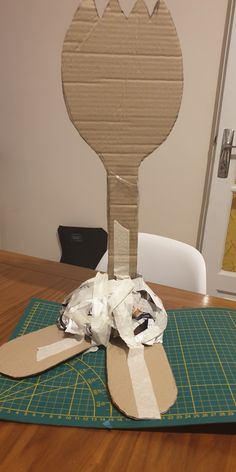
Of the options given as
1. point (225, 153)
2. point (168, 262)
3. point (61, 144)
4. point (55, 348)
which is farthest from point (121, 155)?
point (61, 144)

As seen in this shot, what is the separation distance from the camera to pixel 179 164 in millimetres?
1925

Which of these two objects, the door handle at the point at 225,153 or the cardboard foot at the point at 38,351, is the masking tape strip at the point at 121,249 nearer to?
the cardboard foot at the point at 38,351

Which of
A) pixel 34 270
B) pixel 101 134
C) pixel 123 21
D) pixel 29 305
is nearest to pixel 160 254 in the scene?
pixel 34 270

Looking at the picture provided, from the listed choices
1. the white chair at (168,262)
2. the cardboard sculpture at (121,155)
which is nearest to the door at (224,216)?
the white chair at (168,262)

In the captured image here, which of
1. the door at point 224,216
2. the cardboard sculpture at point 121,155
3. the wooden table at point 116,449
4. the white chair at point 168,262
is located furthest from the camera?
Answer: the door at point 224,216

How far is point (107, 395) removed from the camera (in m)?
0.49

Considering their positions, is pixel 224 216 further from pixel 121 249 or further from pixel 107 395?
pixel 107 395

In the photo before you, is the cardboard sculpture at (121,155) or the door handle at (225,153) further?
the door handle at (225,153)

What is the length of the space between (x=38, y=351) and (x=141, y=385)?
0.17 m

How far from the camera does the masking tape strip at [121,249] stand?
61 centimetres

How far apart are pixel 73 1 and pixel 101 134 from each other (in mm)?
1677

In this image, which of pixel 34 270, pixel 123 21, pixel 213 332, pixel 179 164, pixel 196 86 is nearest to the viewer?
pixel 123 21

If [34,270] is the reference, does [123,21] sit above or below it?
above

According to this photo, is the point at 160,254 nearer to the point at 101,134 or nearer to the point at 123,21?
the point at 101,134
